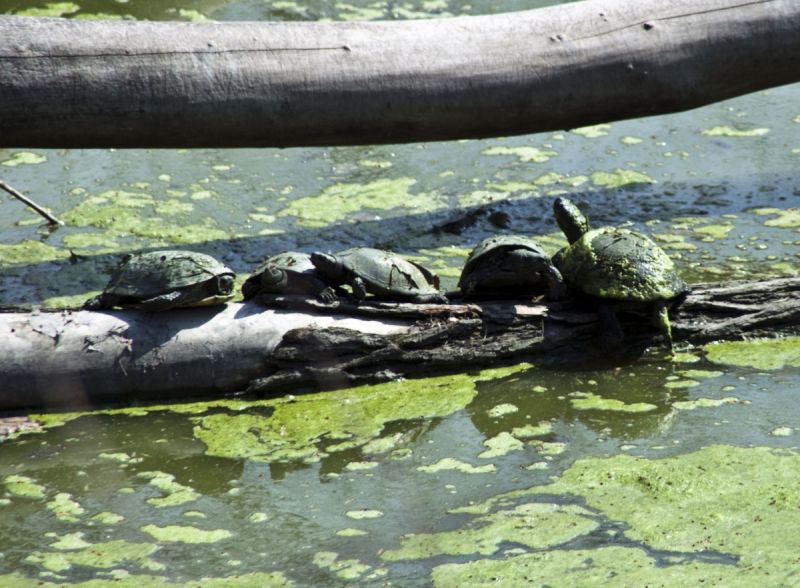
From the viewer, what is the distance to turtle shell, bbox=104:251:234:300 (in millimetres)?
4926

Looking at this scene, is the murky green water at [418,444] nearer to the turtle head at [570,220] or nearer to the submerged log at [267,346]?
the submerged log at [267,346]

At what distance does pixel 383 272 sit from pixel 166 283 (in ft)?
3.19

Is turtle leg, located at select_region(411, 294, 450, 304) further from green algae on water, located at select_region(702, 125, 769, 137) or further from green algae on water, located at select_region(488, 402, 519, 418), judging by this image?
green algae on water, located at select_region(702, 125, 769, 137)

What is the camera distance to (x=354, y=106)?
6172mm

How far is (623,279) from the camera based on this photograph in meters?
5.12

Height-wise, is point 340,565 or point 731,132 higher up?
point 731,132

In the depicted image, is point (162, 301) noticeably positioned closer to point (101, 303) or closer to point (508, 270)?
point (101, 303)

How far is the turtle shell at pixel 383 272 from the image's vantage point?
5.08m

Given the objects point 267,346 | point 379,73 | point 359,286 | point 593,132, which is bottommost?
point 267,346

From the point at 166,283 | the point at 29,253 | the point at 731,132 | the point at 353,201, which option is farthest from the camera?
the point at 731,132

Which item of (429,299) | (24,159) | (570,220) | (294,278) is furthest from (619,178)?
(24,159)

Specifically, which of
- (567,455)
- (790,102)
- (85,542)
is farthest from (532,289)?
(790,102)

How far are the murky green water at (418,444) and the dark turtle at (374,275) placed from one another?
426mm

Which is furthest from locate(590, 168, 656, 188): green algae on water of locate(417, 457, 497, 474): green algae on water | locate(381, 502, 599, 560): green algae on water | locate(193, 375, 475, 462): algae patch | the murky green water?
locate(381, 502, 599, 560): green algae on water
